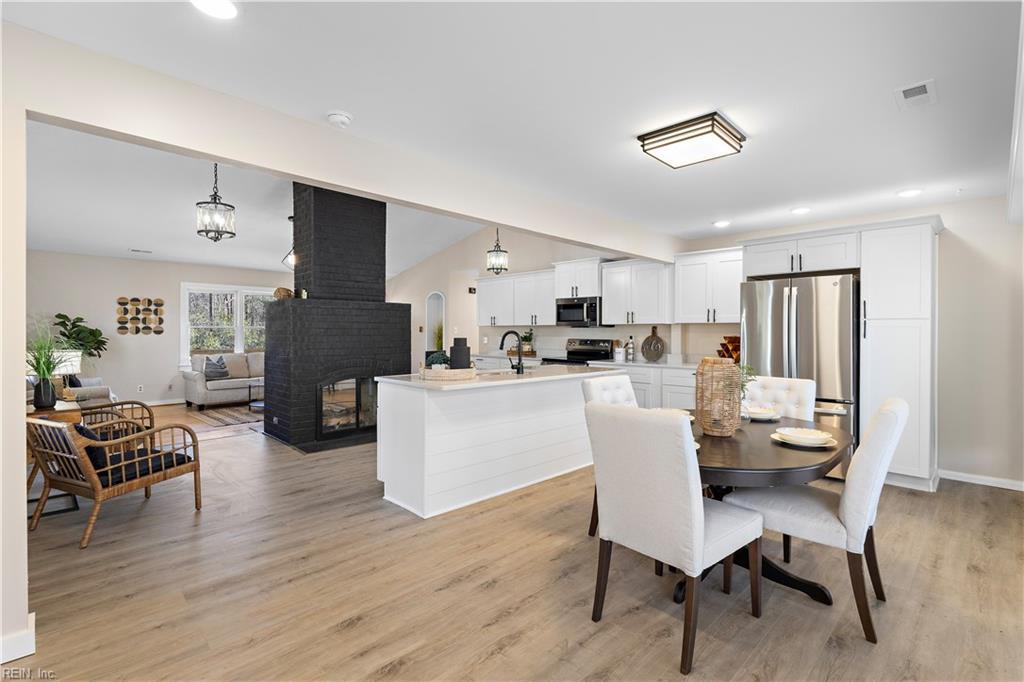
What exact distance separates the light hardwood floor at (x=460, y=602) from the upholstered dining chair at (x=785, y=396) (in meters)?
0.80

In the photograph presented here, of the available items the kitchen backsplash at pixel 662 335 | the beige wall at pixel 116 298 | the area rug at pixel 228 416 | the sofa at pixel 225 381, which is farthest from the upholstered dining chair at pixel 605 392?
the beige wall at pixel 116 298

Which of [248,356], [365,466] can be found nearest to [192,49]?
[365,466]

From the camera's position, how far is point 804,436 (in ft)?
7.50

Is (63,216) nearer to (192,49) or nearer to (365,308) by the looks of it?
(365,308)

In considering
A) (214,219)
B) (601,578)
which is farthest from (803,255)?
(214,219)

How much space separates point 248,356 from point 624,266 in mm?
6586

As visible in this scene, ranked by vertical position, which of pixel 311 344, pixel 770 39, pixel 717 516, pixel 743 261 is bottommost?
pixel 717 516

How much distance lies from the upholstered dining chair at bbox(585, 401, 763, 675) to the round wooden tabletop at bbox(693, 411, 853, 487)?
0.48 ft

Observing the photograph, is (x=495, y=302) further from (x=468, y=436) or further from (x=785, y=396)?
(x=785, y=396)

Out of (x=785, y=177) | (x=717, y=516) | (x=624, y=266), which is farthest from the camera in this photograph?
(x=624, y=266)

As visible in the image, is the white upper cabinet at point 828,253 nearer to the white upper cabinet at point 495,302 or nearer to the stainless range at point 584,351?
the stainless range at point 584,351

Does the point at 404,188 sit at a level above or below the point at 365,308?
above

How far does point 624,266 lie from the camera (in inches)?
245

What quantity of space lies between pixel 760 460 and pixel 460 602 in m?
1.49
